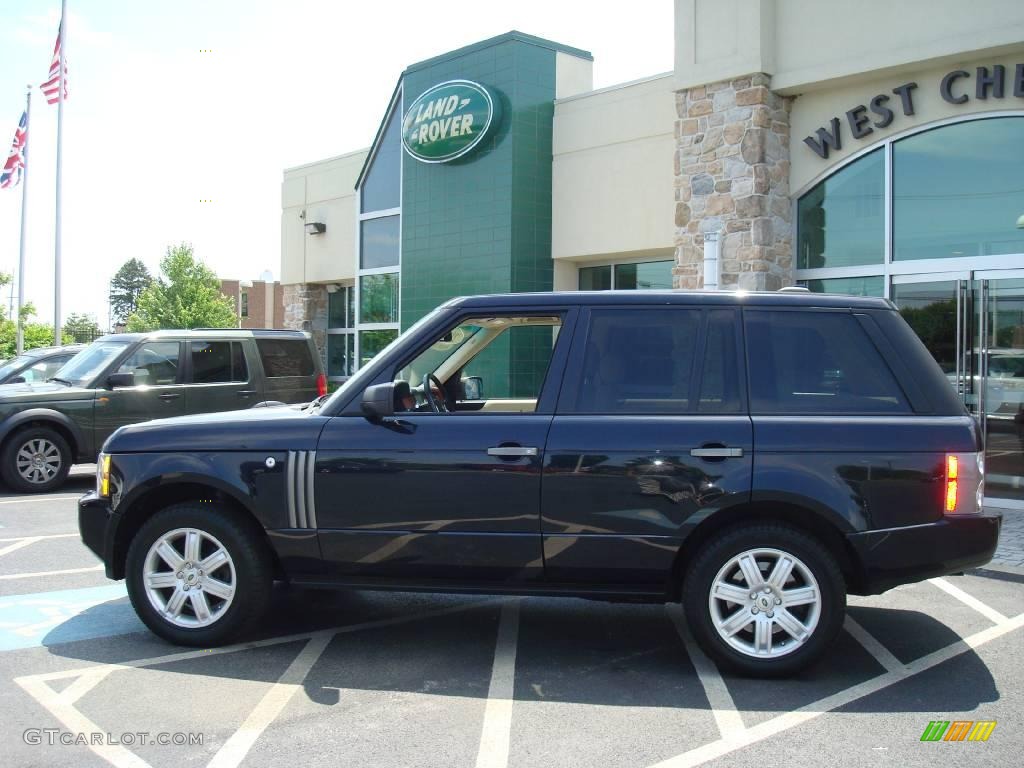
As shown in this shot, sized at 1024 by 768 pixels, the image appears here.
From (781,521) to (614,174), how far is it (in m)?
10.8

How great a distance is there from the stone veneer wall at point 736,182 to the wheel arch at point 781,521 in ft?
23.1

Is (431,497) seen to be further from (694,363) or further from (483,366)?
(483,366)

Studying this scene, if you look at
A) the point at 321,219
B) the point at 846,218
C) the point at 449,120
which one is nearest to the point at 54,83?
the point at 321,219

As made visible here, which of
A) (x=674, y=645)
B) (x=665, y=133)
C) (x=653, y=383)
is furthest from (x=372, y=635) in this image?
(x=665, y=133)

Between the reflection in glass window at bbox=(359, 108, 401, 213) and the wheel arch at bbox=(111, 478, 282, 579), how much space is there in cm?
1438

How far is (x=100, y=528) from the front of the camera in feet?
17.2

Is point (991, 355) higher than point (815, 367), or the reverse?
point (991, 355)

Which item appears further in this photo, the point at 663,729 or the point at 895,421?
the point at 895,421

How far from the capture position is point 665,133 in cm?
1404

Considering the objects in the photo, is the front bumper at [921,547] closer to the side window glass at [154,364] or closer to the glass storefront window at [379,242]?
the side window glass at [154,364]

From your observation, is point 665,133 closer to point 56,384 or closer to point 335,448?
point 56,384

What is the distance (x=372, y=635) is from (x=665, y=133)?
10.5 meters

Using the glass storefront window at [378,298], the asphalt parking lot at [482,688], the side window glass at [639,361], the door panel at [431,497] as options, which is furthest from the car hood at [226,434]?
the glass storefront window at [378,298]

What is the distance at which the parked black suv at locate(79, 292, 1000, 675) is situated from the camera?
4.61 m
